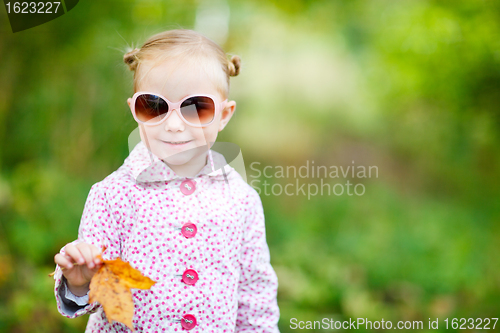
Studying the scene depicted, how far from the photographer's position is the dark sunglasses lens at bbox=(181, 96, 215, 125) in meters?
1.26

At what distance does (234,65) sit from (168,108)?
0.32m

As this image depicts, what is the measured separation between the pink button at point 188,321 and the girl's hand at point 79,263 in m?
0.28

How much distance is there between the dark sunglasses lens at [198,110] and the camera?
1.26 meters

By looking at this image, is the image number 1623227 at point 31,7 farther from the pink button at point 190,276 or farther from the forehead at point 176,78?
the pink button at point 190,276

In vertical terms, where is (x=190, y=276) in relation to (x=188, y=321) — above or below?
above

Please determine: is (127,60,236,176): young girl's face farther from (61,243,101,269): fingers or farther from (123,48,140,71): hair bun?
(61,243,101,269): fingers

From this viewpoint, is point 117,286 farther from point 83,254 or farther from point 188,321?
point 188,321

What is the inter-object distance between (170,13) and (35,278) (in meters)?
2.48

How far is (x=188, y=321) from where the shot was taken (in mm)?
1265
